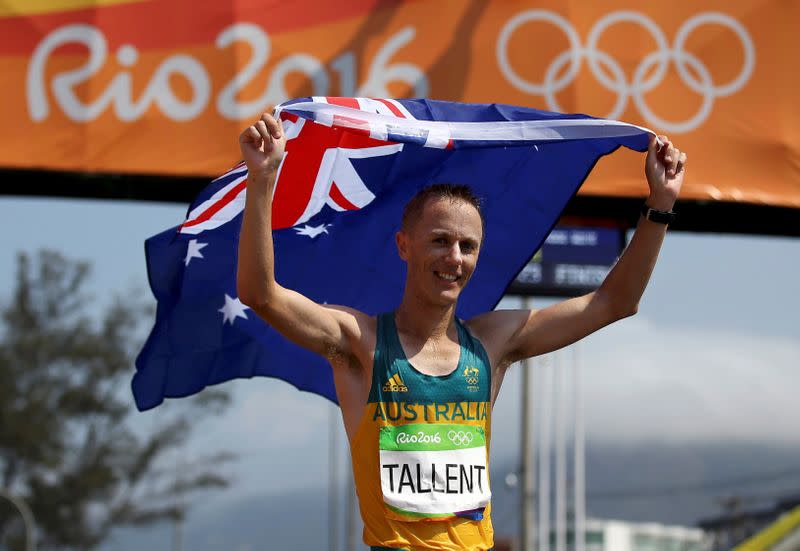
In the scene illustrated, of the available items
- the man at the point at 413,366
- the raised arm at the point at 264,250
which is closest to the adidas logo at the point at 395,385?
the man at the point at 413,366

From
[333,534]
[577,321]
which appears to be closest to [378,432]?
[577,321]

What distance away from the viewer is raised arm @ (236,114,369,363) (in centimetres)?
394

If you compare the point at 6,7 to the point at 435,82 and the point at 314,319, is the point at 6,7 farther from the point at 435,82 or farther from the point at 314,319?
the point at 314,319

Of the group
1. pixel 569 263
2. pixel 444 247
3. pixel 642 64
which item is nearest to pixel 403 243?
pixel 444 247

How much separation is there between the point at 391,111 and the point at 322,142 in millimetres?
410

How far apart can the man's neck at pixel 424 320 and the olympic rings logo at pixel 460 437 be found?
31cm

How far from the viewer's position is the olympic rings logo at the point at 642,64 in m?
8.61

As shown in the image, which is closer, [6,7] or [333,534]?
[6,7]

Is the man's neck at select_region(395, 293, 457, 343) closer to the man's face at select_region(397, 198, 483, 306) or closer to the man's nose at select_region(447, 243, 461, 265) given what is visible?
the man's face at select_region(397, 198, 483, 306)

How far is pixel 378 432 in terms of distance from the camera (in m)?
4.11

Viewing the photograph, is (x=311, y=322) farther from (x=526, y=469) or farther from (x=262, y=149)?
(x=526, y=469)

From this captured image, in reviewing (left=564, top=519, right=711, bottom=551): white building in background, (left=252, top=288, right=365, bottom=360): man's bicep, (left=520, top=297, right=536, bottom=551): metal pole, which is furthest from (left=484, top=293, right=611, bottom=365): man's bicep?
(left=564, top=519, right=711, bottom=551): white building in background

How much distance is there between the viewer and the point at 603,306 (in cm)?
458

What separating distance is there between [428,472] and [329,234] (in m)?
1.57
